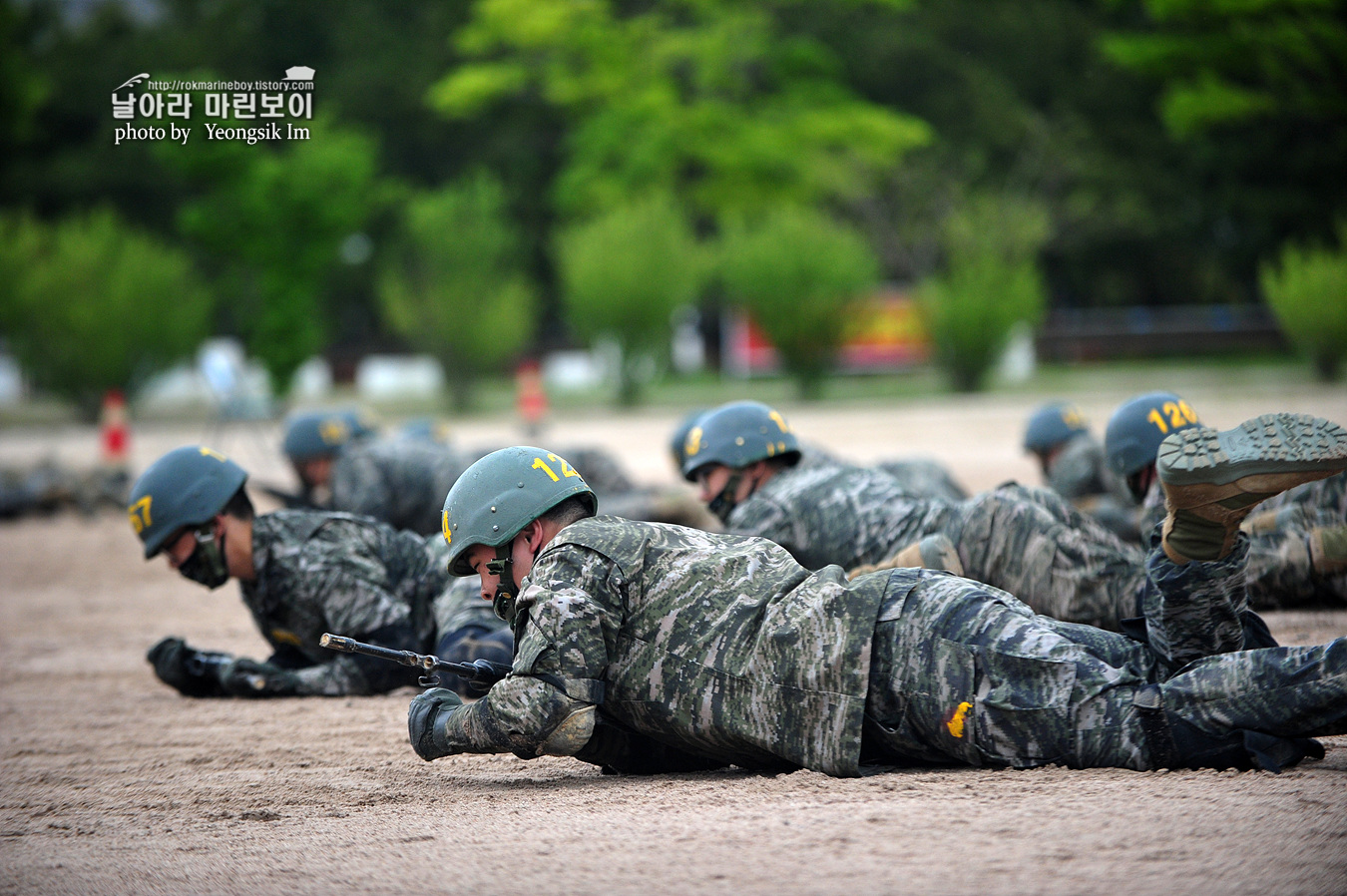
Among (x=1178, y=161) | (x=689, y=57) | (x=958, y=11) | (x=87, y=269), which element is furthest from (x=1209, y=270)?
(x=87, y=269)

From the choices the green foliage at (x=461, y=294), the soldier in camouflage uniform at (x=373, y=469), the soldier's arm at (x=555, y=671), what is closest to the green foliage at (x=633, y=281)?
the green foliage at (x=461, y=294)

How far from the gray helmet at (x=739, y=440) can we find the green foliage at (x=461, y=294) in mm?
19602

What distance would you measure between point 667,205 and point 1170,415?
804 inches

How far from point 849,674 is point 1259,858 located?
118 centimetres

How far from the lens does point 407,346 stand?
127 ft

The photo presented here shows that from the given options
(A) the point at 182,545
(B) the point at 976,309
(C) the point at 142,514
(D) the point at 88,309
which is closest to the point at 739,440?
(A) the point at 182,545

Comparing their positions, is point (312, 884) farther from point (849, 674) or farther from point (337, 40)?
point (337, 40)

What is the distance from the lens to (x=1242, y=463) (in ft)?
12.0

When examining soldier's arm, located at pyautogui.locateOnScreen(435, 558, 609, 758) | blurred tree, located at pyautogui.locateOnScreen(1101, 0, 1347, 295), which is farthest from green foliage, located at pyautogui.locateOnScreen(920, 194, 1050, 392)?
soldier's arm, located at pyautogui.locateOnScreen(435, 558, 609, 758)

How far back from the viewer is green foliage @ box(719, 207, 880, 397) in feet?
79.0

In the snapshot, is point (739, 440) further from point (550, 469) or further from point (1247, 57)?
point (1247, 57)

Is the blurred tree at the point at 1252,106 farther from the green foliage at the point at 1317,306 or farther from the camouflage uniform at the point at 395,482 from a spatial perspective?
the camouflage uniform at the point at 395,482

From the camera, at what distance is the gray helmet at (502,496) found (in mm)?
4098

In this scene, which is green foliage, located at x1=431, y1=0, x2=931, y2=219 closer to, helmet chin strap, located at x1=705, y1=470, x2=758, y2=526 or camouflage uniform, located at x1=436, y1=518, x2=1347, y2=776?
helmet chin strap, located at x1=705, y1=470, x2=758, y2=526
